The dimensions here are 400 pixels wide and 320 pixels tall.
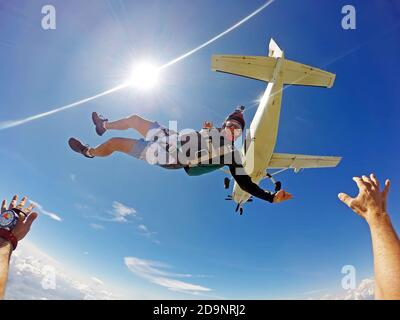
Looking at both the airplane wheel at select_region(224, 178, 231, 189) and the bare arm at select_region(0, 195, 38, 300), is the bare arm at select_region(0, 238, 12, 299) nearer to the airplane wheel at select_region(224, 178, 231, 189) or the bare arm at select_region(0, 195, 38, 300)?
the bare arm at select_region(0, 195, 38, 300)

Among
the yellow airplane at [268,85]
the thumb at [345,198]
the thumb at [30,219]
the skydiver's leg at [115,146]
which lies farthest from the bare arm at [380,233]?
the yellow airplane at [268,85]

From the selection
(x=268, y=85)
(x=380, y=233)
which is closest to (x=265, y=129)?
(x=268, y=85)

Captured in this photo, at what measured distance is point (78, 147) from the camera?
5.43 meters

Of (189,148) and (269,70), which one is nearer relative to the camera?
(189,148)

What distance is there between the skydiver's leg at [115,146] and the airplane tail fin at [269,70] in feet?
32.3

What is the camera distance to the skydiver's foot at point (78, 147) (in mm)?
5319

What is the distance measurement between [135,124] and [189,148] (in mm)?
1275

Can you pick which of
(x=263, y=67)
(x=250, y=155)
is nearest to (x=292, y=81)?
(x=263, y=67)

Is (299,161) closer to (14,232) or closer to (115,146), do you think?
(115,146)

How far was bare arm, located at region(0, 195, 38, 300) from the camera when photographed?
1966 mm

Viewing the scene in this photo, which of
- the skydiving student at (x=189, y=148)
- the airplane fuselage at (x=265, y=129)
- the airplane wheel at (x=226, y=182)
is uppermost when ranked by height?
the airplane fuselage at (x=265, y=129)

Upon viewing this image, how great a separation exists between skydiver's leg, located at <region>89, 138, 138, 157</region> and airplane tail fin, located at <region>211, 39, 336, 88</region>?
32.3 feet

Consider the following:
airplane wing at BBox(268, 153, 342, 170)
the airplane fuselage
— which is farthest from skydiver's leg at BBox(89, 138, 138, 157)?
airplane wing at BBox(268, 153, 342, 170)

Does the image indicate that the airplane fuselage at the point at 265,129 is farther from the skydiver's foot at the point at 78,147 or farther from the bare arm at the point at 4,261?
the bare arm at the point at 4,261
